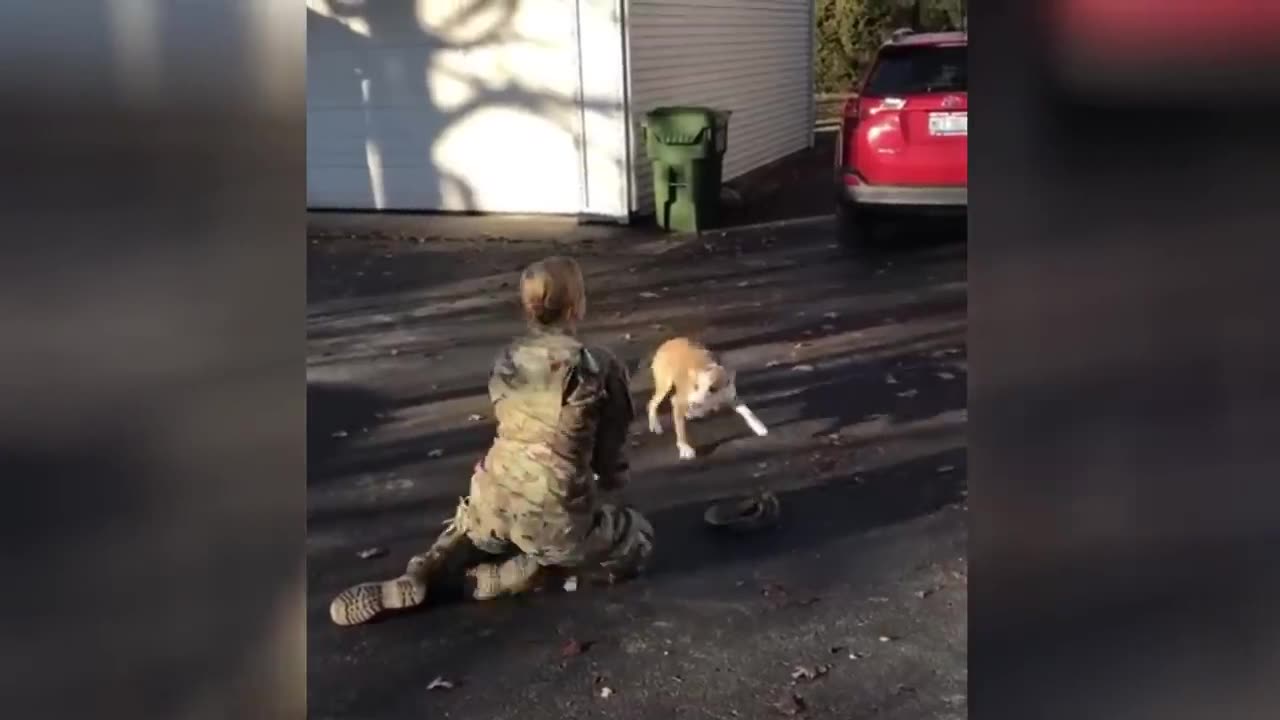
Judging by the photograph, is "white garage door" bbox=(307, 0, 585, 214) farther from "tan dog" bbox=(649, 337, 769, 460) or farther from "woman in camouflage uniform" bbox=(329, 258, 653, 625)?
"woman in camouflage uniform" bbox=(329, 258, 653, 625)

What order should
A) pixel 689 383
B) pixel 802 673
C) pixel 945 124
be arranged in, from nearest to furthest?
pixel 802 673 < pixel 689 383 < pixel 945 124

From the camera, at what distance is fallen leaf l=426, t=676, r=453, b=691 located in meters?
3.87

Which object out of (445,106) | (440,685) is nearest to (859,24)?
(445,106)

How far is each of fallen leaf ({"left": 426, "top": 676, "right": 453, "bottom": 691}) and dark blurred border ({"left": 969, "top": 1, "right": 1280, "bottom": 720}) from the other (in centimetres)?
242

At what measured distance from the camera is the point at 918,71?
11.0 metres

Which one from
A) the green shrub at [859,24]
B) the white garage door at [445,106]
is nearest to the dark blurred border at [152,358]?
the white garage door at [445,106]

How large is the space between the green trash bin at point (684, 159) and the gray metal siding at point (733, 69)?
44cm

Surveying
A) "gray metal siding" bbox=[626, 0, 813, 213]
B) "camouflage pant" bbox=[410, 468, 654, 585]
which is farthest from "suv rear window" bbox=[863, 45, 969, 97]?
"camouflage pant" bbox=[410, 468, 654, 585]

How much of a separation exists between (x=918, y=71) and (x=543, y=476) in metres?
7.62

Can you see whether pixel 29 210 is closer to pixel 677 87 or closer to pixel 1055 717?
pixel 1055 717

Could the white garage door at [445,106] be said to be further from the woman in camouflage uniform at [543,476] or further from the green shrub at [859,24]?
the green shrub at [859,24]

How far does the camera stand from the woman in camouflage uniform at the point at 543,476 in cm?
420

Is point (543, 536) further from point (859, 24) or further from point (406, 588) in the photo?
point (859, 24)

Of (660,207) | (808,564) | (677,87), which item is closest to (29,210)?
(808,564)
